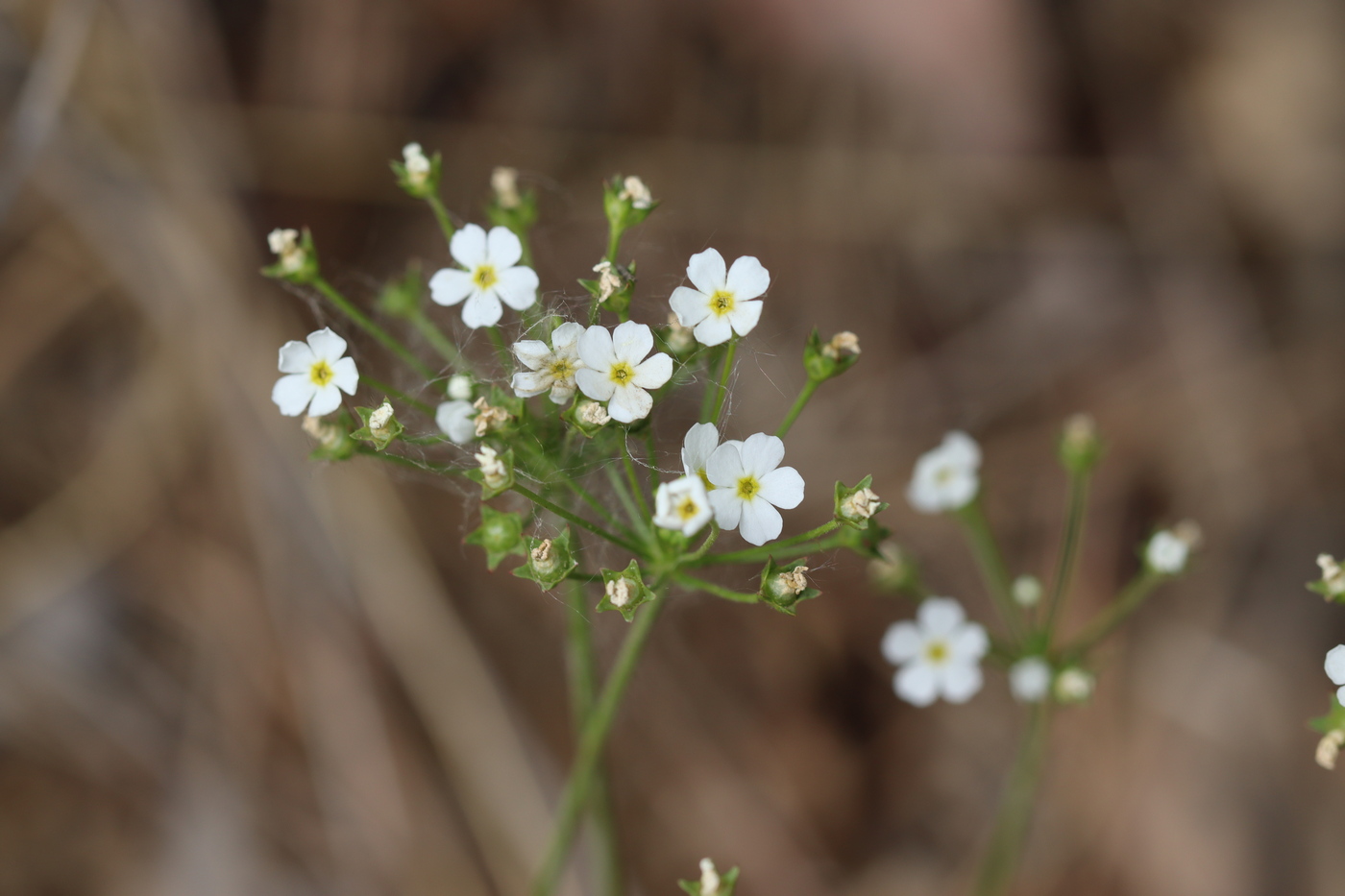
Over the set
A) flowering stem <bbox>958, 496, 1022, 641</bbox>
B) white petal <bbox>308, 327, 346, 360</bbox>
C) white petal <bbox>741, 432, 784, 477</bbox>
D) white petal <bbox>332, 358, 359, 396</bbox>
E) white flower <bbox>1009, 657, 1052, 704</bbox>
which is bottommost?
white petal <bbox>332, 358, 359, 396</bbox>

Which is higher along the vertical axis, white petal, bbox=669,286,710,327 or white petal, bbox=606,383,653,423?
white petal, bbox=669,286,710,327

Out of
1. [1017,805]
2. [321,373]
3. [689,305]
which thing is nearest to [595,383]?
[689,305]

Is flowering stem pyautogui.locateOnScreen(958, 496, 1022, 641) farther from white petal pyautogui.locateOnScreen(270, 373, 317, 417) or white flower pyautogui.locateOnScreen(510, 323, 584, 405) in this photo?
white petal pyautogui.locateOnScreen(270, 373, 317, 417)

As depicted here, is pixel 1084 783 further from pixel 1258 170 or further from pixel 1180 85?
pixel 1180 85

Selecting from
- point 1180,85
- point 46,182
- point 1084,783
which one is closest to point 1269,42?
point 1180,85

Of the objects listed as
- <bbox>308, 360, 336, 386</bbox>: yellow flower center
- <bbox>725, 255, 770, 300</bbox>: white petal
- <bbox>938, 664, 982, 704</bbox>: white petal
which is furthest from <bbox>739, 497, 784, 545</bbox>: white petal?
<bbox>938, 664, 982, 704</bbox>: white petal
